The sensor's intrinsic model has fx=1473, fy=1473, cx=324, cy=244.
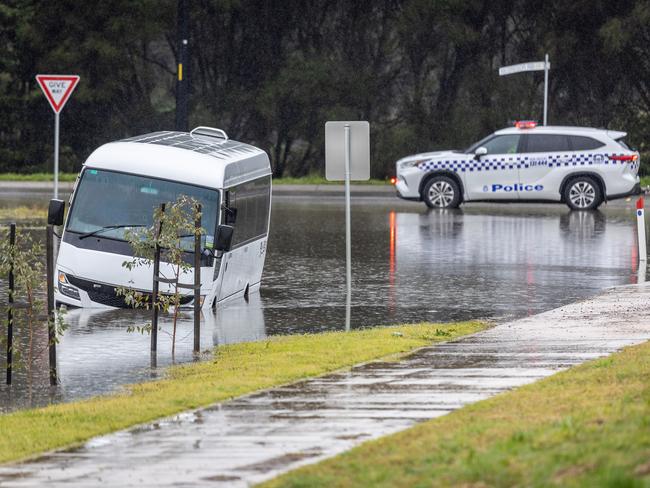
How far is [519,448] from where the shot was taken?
682 centimetres

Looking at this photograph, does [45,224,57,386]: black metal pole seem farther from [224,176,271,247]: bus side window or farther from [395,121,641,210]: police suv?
[395,121,641,210]: police suv

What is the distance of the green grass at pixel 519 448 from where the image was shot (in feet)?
19.9

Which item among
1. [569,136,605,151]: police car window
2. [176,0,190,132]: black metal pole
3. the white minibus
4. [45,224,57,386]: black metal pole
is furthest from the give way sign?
[45,224,57,386]: black metal pole

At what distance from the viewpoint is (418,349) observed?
12.5 meters

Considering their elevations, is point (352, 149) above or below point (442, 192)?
above

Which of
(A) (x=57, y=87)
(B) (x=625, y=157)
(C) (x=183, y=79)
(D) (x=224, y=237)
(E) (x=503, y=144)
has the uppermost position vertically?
(C) (x=183, y=79)

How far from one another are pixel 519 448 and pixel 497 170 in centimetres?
Answer: 2501

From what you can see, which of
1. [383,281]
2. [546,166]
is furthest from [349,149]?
[546,166]

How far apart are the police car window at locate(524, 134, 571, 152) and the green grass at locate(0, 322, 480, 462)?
56.9ft

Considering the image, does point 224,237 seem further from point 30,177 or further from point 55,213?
point 30,177

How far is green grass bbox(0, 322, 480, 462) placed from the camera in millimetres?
8859

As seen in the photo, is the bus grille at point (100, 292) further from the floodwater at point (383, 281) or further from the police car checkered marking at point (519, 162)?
the police car checkered marking at point (519, 162)

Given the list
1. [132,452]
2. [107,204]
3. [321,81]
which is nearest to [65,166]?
[321,81]

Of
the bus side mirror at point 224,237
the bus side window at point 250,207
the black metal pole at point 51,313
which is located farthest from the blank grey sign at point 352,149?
the black metal pole at point 51,313
